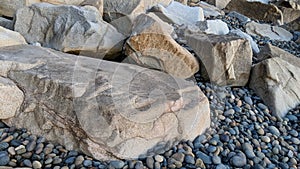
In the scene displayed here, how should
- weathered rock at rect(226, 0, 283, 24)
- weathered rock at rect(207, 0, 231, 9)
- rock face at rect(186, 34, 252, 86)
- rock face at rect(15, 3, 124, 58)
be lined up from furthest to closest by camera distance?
weathered rock at rect(207, 0, 231, 9), weathered rock at rect(226, 0, 283, 24), rock face at rect(15, 3, 124, 58), rock face at rect(186, 34, 252, 86)

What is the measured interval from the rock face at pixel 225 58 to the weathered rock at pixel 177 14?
92cm

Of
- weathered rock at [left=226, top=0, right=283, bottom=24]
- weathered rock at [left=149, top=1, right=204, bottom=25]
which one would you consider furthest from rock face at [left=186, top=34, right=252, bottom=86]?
weathered rock at [left=226, top=0, right=283, bottom=24]

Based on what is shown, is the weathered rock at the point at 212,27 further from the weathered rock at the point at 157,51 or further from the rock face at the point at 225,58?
the weathered rock at the point at 157,51

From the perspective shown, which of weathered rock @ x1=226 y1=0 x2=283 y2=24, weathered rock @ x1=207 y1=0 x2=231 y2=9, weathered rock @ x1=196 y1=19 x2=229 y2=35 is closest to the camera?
weathered rock @ x1=196 y1=19 x2=229 y2=35

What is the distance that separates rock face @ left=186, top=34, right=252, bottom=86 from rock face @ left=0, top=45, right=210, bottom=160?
558 millimetres

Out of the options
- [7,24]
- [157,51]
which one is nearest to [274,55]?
[157,51]

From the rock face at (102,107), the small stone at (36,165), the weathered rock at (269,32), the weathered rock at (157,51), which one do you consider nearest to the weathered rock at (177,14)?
the weathered rock at (269,32)

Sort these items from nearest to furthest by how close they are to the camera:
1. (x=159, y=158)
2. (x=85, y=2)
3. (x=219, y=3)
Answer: (x=159, y=158)
(x=85, y=2)
(x=219, y=3)

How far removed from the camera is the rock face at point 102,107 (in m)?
1.67

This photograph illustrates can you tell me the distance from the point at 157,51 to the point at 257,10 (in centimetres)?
356

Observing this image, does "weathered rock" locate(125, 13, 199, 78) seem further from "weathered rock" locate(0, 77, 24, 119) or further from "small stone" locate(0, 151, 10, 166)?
"small stone" locate(0, 151, 10, 166)

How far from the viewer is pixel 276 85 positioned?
2.50 meters

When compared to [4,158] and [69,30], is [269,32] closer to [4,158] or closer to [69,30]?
[69,30]

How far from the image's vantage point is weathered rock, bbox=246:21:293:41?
4152 millimetres
